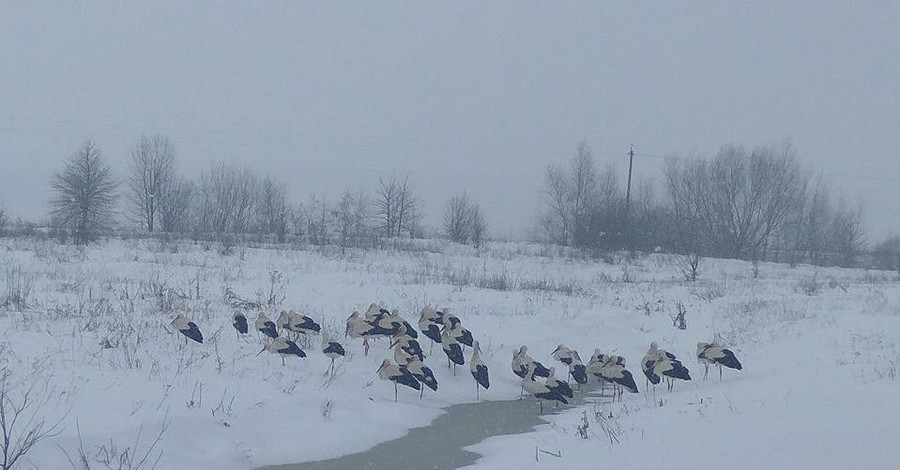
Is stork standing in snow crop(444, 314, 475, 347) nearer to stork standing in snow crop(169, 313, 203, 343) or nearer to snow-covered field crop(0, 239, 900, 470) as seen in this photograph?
snow-covered field crop(0, 239, 900, 470)

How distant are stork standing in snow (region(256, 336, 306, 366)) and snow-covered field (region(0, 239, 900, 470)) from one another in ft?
0.72

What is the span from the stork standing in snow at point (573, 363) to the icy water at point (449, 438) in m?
0.91

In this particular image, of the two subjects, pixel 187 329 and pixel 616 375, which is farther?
pixel 616 375

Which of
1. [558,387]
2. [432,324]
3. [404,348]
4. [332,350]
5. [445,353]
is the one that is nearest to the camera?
[558,387]

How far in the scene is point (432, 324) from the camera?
15.0 metres

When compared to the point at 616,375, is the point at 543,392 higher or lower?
lower

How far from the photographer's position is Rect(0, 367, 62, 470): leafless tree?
7598 millimetres

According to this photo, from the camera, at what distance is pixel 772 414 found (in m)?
8.70

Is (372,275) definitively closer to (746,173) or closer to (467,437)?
(467,437)

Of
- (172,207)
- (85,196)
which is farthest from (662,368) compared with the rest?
(172,207)

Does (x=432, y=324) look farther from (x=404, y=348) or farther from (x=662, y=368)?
(x=662, y=368)

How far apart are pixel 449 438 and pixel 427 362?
11.7 ft

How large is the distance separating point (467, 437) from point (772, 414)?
4000mm

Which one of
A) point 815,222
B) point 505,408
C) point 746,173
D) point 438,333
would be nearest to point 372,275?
point 438,333
